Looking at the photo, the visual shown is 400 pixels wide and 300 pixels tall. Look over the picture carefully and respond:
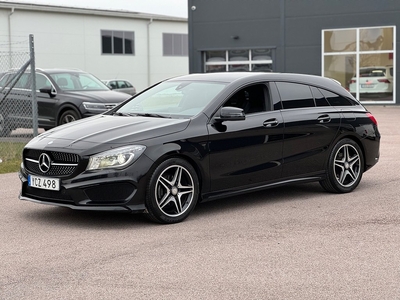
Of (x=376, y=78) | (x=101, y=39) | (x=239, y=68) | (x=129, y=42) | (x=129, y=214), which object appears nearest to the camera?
(x=129, y=214)

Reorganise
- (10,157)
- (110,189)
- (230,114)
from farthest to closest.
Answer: (10,157), (230,114), (110,189)

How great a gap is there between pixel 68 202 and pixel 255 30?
26243mm

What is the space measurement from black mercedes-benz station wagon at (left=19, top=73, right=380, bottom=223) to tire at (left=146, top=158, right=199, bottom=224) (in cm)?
1

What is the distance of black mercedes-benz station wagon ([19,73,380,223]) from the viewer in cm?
706

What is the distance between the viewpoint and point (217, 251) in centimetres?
613

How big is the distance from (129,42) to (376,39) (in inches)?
747

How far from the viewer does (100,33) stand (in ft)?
141

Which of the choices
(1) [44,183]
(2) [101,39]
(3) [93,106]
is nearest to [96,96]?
(3) [93,106]

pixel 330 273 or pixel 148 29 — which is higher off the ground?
pixel 148 29

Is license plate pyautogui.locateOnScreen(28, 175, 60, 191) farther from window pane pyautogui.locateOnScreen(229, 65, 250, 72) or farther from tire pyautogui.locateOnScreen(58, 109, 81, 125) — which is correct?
window pane pyautogui.locateOnScreen(229, 65, 250, 72)

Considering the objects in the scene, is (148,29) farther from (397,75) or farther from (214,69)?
(397,75)

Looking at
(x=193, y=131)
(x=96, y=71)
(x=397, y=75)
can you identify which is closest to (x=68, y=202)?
(x=193, y=131)

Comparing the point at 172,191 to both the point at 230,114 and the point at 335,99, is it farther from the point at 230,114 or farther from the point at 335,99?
the point at 335,99

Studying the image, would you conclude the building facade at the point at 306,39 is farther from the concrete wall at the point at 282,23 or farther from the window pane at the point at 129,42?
the window pane at the point at 129,42
